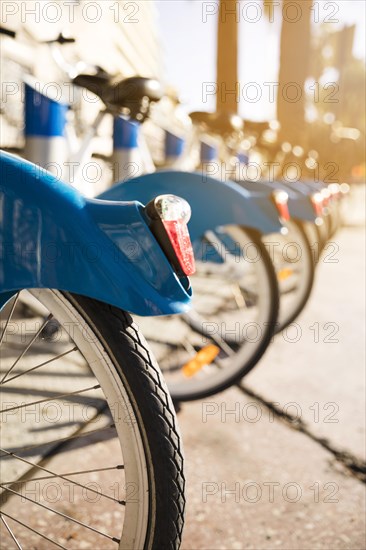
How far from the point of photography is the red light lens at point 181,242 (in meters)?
1.12

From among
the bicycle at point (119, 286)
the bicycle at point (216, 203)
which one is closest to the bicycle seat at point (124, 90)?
the bicycle at point (216, 203)

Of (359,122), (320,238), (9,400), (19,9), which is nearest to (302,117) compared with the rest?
(320,238)

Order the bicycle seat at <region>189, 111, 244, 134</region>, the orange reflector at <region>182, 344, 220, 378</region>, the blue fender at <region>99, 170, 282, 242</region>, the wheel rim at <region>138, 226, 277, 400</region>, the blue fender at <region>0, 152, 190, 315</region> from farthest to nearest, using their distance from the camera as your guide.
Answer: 1. the bicycle seat at <region>189, 111, 244, 134</region>
2. the wheel rim at <region>138, 226, 277, 400</region>
3. the orange reflector at <region>182, 344, 220, 378</region>
4. the blue fender at <region>99, 170, 282, 242</region>
5. the blue fender at <region>0, 152, 190, 315</region>

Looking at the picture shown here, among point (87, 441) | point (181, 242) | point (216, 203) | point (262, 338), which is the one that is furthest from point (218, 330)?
point (181, 242)

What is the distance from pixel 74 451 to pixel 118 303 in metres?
1.19

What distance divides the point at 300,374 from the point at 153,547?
197cm

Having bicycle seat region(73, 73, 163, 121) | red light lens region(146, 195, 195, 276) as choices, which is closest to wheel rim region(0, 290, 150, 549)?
red light lens region(146, 195, 195, 276)

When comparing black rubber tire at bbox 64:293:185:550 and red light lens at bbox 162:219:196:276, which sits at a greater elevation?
red light lens at bbox 162:219:196:276

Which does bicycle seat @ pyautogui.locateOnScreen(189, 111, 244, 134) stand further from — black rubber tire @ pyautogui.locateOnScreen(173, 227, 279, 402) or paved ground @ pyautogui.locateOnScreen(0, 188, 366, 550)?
paved ground @ pyautogui.locateOnScreen(0, 188, 366, 550)

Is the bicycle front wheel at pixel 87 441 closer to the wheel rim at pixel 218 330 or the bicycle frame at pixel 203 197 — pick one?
the wheel rim at pixel 218 330

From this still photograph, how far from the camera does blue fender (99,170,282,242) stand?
224cm

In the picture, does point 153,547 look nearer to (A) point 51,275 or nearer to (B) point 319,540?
(A) point 51,275

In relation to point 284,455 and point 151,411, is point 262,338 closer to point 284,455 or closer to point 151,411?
point 284,455

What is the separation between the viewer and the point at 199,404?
2604 mm
